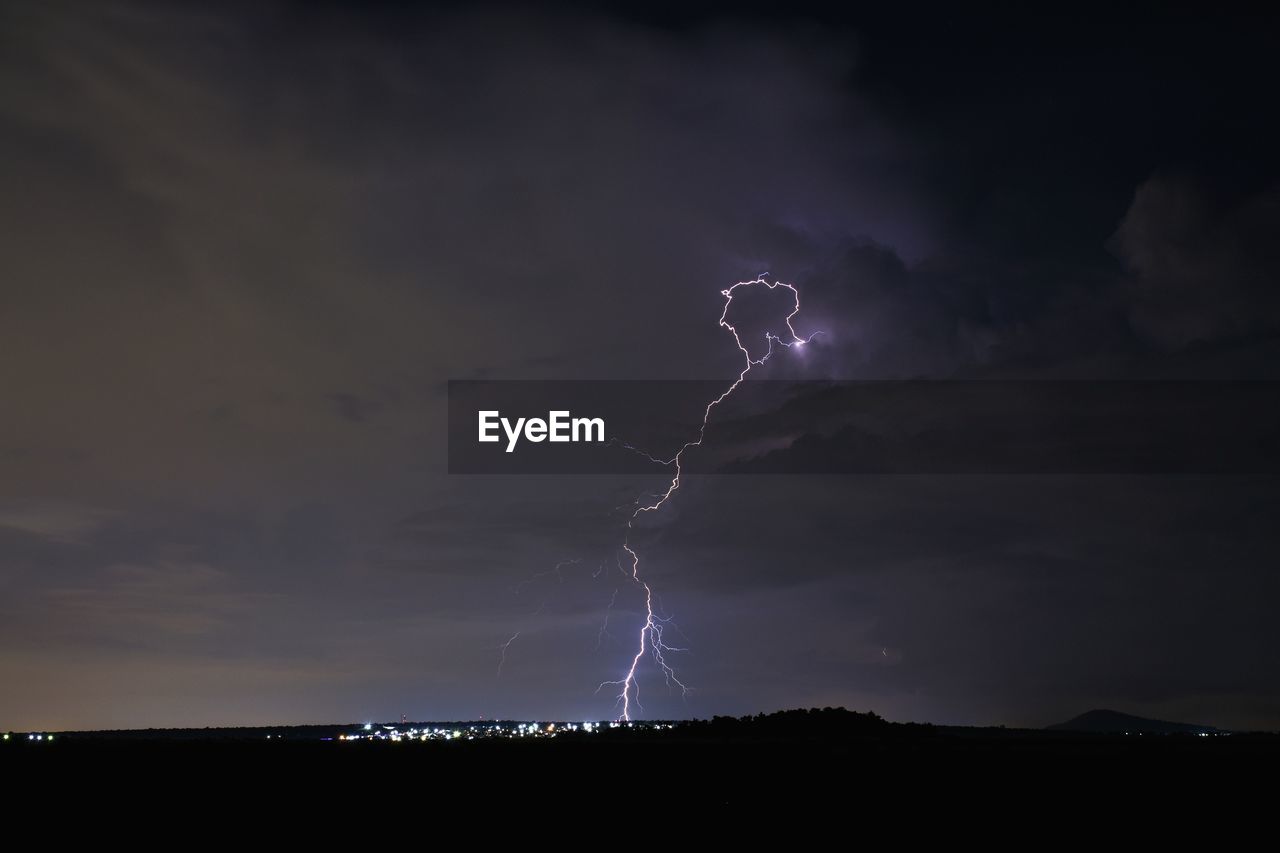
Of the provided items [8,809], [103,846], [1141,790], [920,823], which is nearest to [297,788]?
[8,809]

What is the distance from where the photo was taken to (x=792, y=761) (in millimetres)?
43875

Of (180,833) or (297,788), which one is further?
(297,788)

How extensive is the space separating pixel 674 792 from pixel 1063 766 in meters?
21.7

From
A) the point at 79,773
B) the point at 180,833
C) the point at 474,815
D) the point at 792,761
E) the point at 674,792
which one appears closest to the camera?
the point at 180,833

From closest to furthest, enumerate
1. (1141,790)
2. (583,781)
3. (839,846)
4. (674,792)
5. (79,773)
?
(839,846), (674,792), (1141,790), (583,781), (79,773)

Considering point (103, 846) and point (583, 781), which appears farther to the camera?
point (583, 781)

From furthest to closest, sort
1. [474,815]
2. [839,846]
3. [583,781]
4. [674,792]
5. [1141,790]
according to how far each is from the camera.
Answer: [583,781] → [1141,790] → [674,792] → [474,815] → [839,846]

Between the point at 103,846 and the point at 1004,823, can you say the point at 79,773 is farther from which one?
the point at 1004,823

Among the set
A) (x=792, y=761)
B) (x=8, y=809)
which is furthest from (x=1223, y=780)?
(x=8, y=809)

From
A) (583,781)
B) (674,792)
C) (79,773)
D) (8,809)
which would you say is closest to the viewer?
(8,809)

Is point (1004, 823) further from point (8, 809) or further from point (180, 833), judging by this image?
point (8, 809)

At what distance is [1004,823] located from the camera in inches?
826

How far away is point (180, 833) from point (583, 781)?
14.4 meters

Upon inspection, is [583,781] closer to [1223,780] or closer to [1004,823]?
[1004,823]
